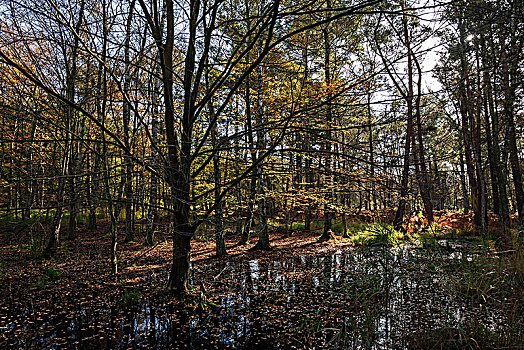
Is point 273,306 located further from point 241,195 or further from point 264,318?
point 241,195

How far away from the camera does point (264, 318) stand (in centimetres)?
389

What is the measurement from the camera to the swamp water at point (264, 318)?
10.7 feet

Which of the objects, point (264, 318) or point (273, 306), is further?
point (273, 306)

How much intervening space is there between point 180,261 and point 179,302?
0.60 m

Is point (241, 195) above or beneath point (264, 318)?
above

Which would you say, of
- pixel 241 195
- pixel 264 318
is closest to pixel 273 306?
pixel 264 318

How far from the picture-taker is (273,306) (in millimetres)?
4305

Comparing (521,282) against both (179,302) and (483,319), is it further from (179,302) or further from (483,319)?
(179,302)

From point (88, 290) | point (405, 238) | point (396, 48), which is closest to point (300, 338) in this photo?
point (88, 290)

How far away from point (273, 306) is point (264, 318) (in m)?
0.44

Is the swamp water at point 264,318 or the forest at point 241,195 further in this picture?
the swamp water at point 264,318

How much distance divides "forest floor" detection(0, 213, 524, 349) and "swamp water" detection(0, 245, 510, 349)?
1 centimetres

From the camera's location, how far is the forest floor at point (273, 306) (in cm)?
322

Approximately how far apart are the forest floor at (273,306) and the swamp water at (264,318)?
0.05 ft
